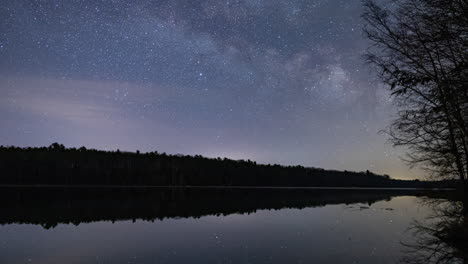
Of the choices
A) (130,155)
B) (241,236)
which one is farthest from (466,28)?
(130,155)

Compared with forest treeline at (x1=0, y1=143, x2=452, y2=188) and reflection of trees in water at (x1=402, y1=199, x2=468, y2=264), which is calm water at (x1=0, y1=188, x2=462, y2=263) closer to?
reflection of trees in water at (x1=402, y1=199, x2=468, y2=264)

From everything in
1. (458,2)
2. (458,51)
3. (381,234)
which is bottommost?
(381,234)

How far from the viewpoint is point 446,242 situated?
636 inches

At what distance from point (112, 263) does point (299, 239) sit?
362 inches

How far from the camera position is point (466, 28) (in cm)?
1134

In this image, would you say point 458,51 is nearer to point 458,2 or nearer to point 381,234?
point 458,2

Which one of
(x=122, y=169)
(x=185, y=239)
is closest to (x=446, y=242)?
(x=185, y=239)

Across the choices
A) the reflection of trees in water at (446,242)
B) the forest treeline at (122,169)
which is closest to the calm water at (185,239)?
the reflection of trees in water at (446,242)

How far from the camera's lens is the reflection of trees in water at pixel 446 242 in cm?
1299

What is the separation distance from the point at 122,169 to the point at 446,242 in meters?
82.0

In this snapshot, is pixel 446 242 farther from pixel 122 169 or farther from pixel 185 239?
pixel 122 169

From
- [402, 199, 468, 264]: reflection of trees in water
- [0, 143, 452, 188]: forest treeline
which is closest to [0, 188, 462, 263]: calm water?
[402, 199, 468, 264]: reflection of trees in water

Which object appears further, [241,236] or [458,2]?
[241,236]

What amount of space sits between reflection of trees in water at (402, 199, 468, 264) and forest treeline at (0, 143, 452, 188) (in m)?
74.3
